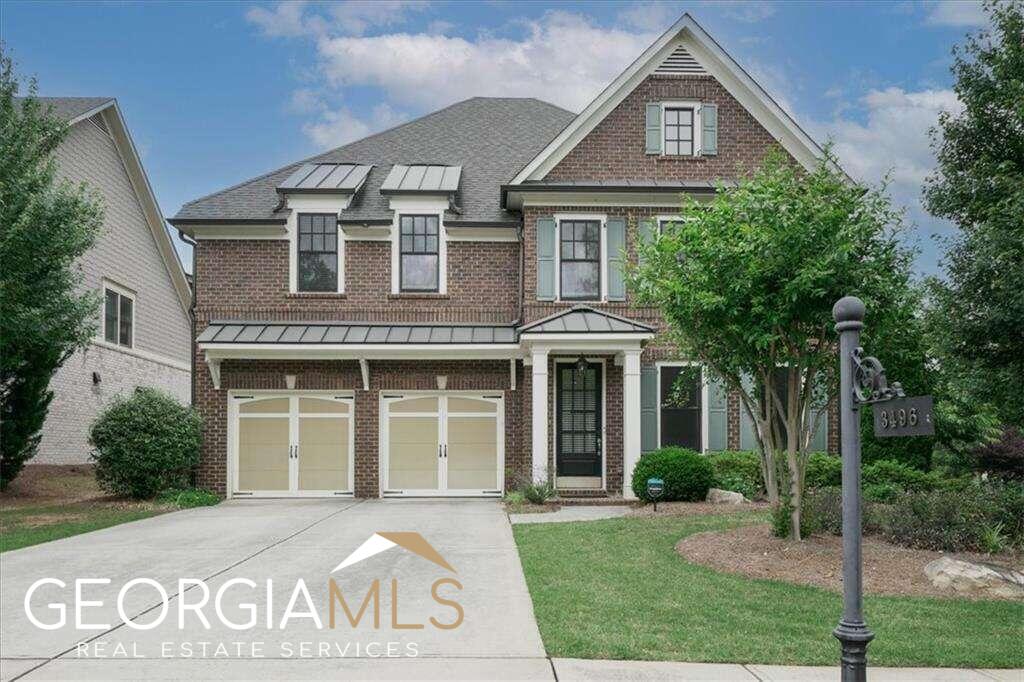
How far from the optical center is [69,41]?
69.2 ft

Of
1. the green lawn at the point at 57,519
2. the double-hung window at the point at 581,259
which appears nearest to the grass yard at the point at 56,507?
the green lawn at the point at 57,519

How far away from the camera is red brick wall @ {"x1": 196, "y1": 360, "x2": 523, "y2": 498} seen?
19.0 meters

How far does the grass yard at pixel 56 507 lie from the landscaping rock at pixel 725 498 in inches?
400

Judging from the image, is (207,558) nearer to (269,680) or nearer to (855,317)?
(269,680)

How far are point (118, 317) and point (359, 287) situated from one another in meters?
9.34

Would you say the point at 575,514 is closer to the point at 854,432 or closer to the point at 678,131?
the point at 678,131

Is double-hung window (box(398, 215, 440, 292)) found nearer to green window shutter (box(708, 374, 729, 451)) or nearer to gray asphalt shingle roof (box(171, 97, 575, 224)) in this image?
gray asphalt shingle roof (box(171, 97, 575, 224))

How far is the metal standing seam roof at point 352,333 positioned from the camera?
60.1ft

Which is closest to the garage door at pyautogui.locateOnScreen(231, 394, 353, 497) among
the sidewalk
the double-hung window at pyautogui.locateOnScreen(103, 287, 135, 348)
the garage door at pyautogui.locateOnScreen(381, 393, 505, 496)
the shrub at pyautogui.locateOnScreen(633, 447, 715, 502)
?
the garage door at pyautogui.locateOnScreen(381, 393, 505, 496)

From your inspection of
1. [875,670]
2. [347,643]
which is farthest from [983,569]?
[347,643]

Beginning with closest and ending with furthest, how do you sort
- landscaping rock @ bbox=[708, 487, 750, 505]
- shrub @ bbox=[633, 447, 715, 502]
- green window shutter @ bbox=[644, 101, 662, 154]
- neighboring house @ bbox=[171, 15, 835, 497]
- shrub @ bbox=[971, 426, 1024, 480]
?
landscaping rock @ bbox=[708, 487, 750, 505] → shrub @ bbox=[633, 447, 715, 502] → neighboring house @ bbox=[171, 15, 835, 497] → green window shutter @ bbox=[644, 101, 662, 154] → shrub @ bbox=[971, 426, 1024, 480]

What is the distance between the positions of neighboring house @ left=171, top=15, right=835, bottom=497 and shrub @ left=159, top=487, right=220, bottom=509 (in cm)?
103

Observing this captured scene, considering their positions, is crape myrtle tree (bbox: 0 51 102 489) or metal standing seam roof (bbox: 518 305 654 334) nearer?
crape myrtle tree (bbox: 0 51 102 489)

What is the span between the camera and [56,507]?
55.8 ft
